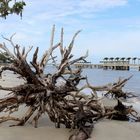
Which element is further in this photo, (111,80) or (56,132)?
(111,80)

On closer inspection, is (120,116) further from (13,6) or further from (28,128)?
(13,6)

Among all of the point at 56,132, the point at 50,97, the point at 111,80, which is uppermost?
the point at 50,97

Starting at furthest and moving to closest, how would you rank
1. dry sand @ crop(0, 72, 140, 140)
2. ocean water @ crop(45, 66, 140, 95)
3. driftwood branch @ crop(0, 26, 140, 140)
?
ocean water @ crop(45, 66, 140, 95)
driftwood branch @ crop(0, 26, 140, 140)
dry sand @ crop(0, 72, 140, 140)

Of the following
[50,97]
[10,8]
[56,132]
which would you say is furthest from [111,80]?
[56,132]

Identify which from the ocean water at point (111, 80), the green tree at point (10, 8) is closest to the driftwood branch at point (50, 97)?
the ocean water at point (111, 80)

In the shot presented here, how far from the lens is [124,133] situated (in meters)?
8.27

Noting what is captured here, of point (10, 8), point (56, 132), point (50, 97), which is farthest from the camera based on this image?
point (10, 8)

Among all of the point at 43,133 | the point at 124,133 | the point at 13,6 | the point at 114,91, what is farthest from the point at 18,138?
the point at 13,6

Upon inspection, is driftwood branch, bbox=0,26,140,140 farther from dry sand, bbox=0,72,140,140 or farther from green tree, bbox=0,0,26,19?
green tree, bbox=0,0,26,19

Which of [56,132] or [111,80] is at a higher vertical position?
[56,132]

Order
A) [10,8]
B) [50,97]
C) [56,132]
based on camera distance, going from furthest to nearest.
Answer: [10,8] < [50,97] < [56,132]

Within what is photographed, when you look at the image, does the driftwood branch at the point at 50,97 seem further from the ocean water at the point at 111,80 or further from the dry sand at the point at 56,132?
the ocean water at the point at 111,80

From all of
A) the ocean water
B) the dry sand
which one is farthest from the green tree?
the dry sand

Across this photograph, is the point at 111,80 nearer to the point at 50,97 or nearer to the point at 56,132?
the point at 50,97
